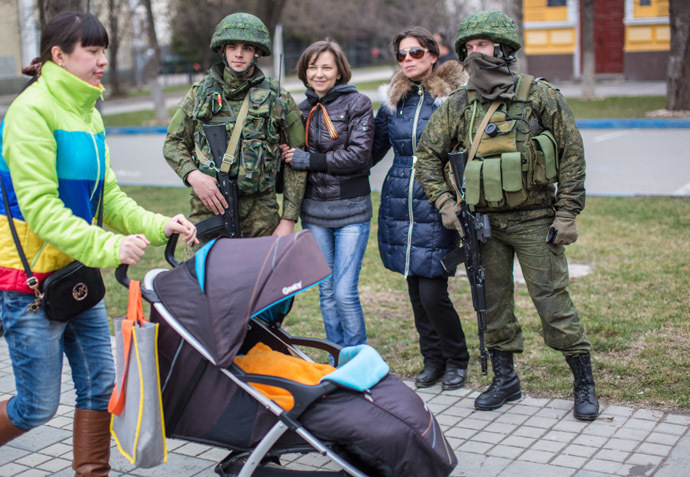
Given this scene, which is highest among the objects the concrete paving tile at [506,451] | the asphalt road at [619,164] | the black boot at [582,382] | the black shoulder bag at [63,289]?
the black shoulder bag at [63,289]

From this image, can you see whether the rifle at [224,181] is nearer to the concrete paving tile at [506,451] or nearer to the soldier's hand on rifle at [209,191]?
the soldier's hand on rifle at [209,191]

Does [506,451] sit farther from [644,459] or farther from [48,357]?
[48,357]

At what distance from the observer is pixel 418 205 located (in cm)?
458

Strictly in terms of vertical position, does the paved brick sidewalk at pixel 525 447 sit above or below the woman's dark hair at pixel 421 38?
below

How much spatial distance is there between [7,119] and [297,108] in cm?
197

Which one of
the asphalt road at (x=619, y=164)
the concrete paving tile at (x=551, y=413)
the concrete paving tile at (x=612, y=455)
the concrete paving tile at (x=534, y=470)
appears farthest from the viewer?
the asphalt road at (x=619, y=164)

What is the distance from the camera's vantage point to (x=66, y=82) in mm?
3041

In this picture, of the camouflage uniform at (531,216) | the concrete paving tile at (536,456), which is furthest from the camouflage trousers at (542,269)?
the concrete paving tile at (536,456)

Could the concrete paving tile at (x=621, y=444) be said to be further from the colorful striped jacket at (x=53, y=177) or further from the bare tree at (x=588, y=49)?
the bare tree at (x=588, y=49)

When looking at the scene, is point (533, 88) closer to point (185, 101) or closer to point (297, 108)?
point (297, 108)

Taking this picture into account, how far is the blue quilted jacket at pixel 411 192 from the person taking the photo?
4559mm

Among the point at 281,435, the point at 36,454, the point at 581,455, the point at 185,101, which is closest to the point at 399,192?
the point at 185,101

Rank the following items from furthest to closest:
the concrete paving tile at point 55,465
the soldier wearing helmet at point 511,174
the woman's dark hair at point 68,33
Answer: the soldier wearing helmet at point 511,174 → the concrete paving tile at point 55,465 → the woman's dark hair at point 68,33

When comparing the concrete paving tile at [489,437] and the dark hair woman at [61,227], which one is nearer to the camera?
the dark hair woman at [61,227]
